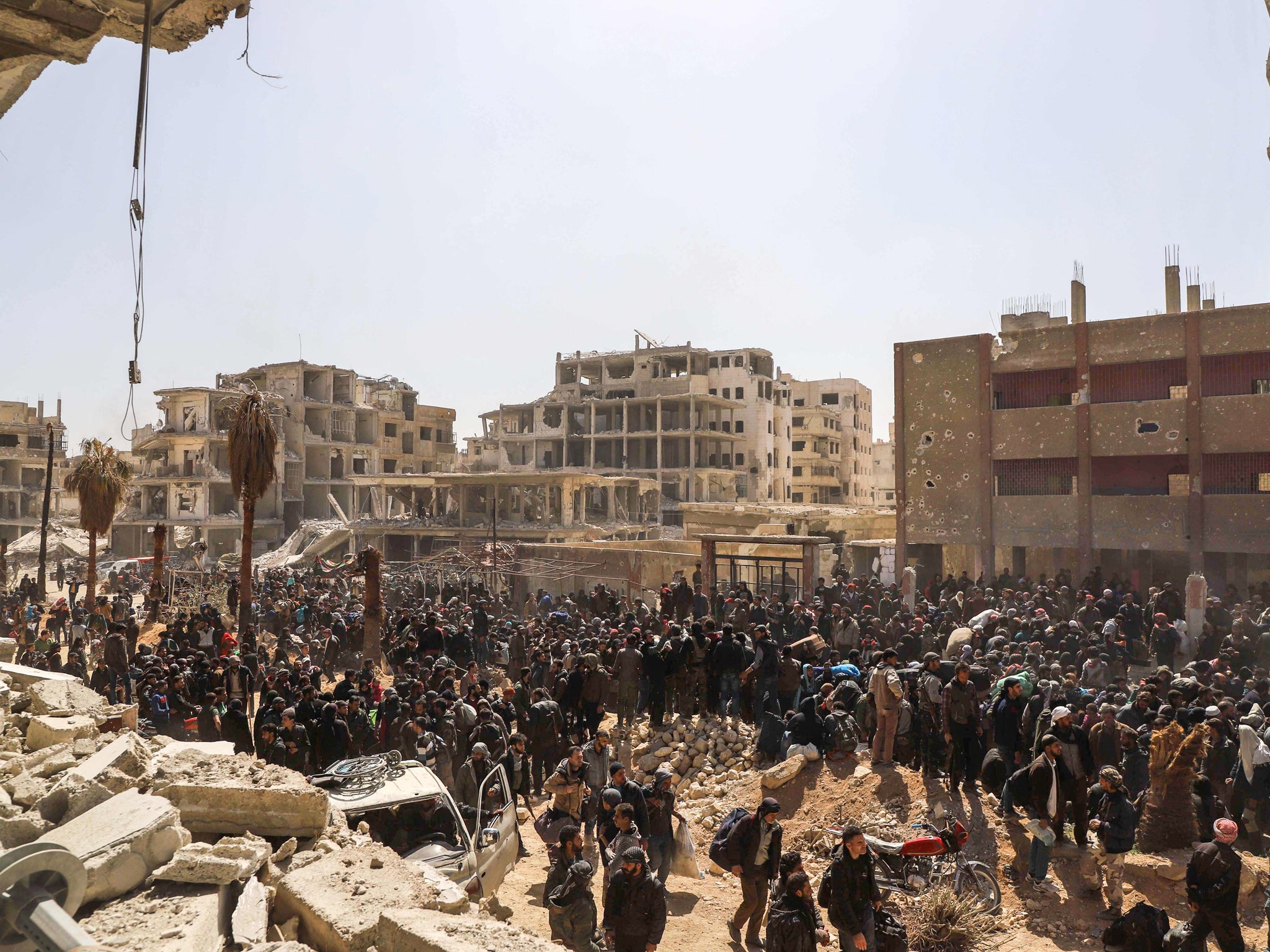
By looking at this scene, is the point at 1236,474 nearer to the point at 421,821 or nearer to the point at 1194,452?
the point at 1194,452

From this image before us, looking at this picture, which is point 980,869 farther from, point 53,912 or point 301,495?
point 301,495

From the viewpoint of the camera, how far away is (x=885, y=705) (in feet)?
36.3

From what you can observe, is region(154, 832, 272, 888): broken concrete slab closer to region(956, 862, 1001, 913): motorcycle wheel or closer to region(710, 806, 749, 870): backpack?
region(710, 806, 749, 870): backpack

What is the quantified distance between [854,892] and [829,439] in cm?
6473

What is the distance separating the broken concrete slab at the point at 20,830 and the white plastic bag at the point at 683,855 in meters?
5.76

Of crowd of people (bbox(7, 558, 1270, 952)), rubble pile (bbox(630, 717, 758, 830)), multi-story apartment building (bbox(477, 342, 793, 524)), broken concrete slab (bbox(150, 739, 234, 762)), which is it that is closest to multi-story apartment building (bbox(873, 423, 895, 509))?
multi-story apartment building (bbox(477, 342, 793, 524))

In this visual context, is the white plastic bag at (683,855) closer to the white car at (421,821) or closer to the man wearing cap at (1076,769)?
the white car at (421,821)

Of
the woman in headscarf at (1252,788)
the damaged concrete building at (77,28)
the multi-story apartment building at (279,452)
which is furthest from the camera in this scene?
the multi-story apartment building at (279,452)

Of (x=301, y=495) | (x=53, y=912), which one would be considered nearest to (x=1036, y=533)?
(x=53, y=912)

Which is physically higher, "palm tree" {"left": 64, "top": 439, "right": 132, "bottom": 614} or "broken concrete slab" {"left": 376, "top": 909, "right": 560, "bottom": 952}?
"palm tree" {"left": 64, "top": 439, "right": 132, "bottom": 614}

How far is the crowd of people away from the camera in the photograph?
7879mm

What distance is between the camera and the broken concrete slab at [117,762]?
6.48 m

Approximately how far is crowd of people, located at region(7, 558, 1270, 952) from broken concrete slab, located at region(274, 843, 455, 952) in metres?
1.63

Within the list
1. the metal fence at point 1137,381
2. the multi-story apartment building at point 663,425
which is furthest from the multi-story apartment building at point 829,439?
the metal fence at point 1137,381
